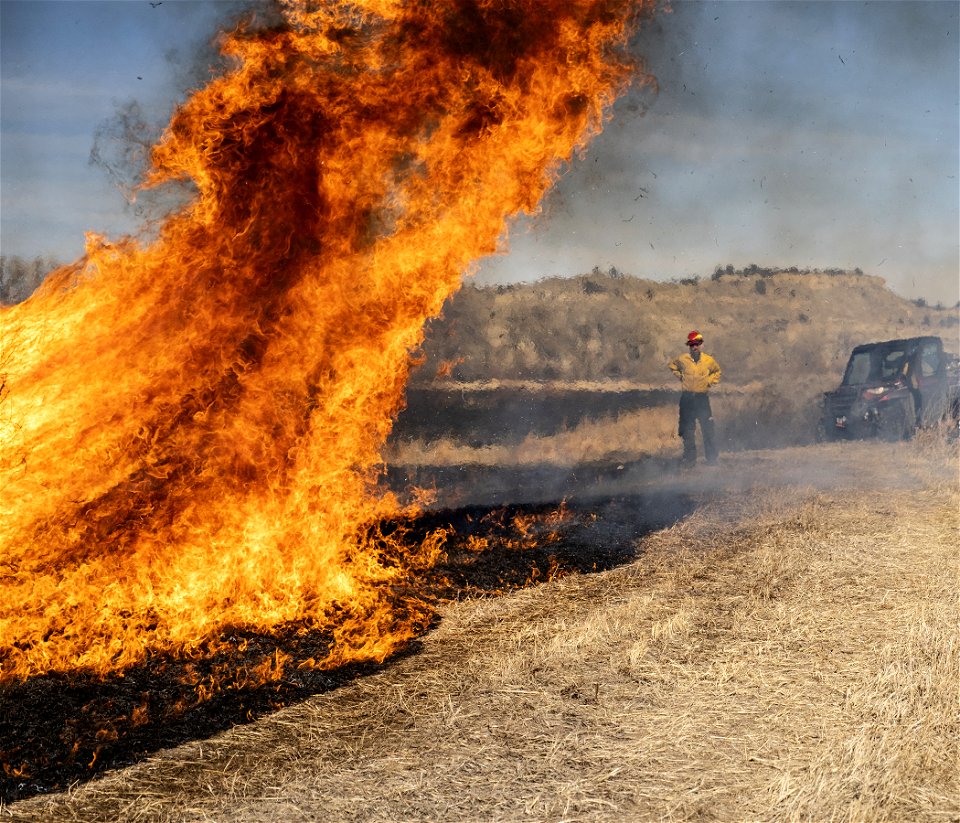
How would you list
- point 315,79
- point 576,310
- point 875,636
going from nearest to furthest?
point 875,636
point 315,79
point 576,310

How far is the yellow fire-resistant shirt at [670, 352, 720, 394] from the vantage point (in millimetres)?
16656

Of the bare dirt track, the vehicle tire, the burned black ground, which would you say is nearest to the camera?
the bare dirt track

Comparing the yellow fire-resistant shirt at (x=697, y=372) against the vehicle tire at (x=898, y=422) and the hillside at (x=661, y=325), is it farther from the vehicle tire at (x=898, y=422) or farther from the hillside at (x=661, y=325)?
the hillside at (x=661, y=325)

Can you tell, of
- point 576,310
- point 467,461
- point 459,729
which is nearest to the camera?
point 459,729

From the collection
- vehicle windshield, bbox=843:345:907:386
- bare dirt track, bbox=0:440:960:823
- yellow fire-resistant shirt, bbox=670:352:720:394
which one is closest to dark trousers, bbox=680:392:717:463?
yellow fire-resistant shirt, bbox=670:352:720:394

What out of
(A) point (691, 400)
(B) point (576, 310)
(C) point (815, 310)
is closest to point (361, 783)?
(A) point (691, 400)

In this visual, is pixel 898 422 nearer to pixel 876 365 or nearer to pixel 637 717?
pixel 876 365

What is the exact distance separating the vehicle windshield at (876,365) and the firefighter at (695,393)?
6.31 metres

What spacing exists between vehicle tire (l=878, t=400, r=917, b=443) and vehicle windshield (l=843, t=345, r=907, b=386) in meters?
0.74

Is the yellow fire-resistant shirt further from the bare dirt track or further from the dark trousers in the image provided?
the bare dirt track

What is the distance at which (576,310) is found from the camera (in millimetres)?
58031

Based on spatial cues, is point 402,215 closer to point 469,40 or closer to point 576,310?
point 469,40

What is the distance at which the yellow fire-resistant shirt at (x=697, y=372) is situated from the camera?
54.6 feet

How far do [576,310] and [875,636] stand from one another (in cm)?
5223
